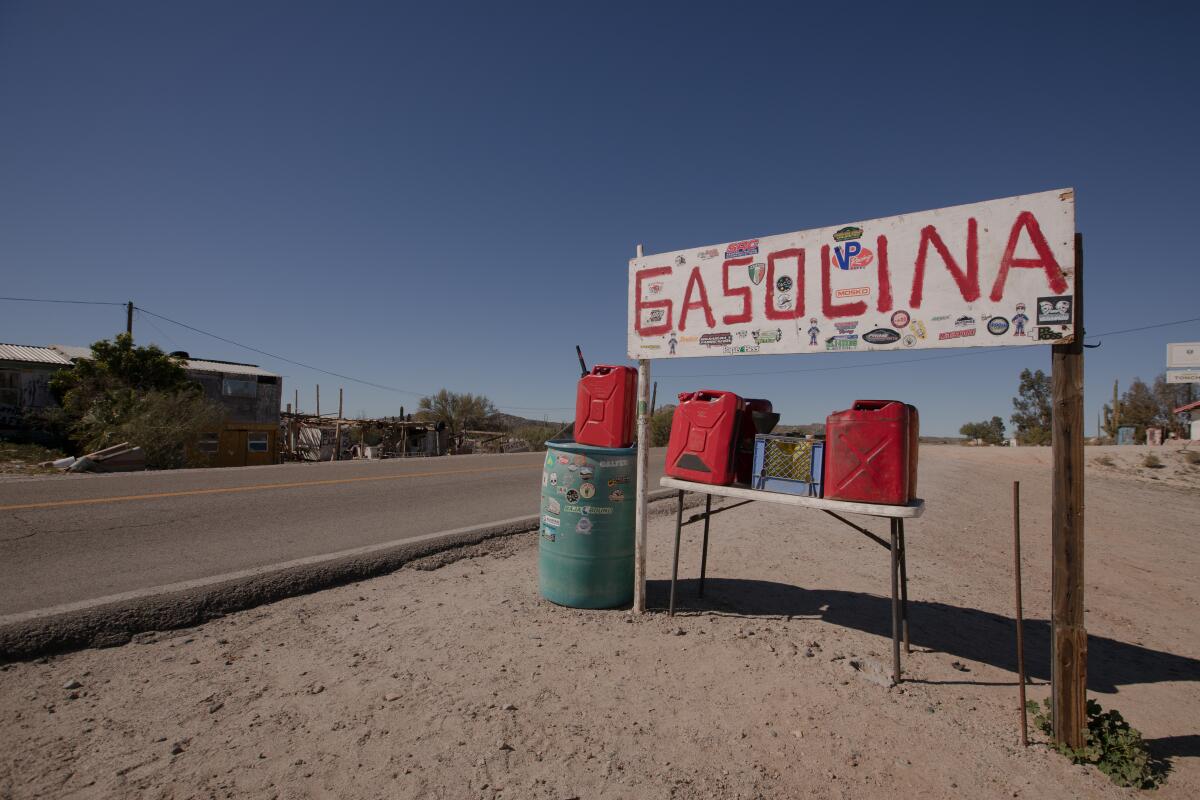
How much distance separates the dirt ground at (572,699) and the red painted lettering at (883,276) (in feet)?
7.32

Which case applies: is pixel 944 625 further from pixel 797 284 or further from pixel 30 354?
pixel 30 354

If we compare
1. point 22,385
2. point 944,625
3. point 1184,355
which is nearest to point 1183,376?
point 1184,355

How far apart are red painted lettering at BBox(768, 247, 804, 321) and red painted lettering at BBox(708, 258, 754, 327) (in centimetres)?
15

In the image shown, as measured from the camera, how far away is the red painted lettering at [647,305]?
15.3ft

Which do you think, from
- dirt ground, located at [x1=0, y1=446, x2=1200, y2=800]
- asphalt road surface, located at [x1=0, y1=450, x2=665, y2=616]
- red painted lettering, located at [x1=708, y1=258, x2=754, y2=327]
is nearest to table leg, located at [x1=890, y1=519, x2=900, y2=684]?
dirt ground, located at [x1=0, y1=446, x2=1200, y2=800]

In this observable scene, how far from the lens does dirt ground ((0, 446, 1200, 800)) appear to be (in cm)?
253

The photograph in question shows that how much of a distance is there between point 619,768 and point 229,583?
3.53 m

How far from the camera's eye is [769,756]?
276 centimetres

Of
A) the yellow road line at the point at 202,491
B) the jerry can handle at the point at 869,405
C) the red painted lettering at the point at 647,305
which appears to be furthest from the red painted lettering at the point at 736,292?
the yellow road line at the point at 202,491

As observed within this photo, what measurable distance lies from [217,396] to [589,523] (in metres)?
33.2

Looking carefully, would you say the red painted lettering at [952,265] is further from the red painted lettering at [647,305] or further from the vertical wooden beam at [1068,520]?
the red painted lettering at [647,305]

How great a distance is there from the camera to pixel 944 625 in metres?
4.80

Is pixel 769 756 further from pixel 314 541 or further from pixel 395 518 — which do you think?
pixel 395 518

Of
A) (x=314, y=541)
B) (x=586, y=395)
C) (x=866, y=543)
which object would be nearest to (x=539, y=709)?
(x=586, y=395)
